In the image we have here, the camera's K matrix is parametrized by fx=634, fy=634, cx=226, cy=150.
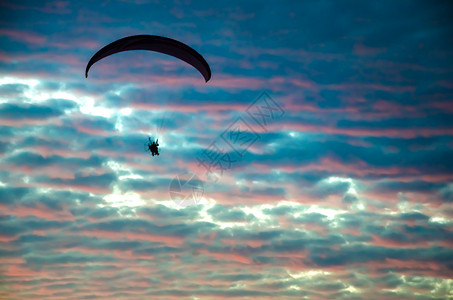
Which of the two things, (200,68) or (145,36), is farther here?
(200,68)

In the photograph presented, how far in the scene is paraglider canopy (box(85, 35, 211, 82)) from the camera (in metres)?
52.1

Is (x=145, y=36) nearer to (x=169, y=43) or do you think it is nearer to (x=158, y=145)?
(x=169, y=43)

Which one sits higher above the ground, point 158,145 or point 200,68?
point 200,68

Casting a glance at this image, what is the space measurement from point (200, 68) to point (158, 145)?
778 centimetres

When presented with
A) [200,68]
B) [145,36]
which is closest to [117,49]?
[145,36]

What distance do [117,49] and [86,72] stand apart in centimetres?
322

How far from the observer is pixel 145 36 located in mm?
52594

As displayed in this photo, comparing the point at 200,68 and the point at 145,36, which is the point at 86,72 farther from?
the point at 200,68

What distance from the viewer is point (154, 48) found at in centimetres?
5475

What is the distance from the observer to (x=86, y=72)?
5247 cm

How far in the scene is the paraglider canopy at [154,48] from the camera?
52.1 meters

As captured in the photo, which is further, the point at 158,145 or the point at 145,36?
the point at 158,145

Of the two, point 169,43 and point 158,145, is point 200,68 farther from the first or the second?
point 158,145

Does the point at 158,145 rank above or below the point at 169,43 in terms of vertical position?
below
